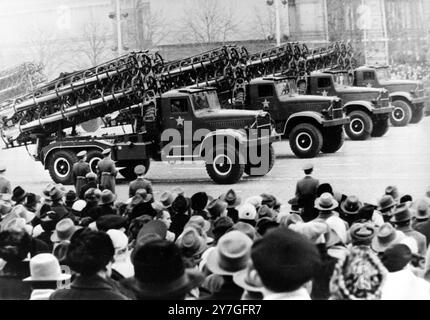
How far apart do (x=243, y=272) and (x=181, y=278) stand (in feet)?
0.86

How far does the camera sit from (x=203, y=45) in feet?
33.7

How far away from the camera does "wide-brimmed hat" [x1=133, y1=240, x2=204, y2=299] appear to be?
316 cm

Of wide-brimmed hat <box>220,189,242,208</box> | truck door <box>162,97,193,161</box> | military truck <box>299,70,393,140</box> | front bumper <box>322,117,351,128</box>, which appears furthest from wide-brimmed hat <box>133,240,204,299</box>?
military truck <box>299,70,393,140</box>

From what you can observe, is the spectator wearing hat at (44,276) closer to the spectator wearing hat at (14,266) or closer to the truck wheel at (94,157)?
the spectator wearing hat at (14,266)

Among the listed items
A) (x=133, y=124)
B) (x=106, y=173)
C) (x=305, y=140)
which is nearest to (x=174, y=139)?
(x=133, y=124)

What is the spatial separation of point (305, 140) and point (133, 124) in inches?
→ 95.1

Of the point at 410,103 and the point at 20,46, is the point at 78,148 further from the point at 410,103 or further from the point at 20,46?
the point at 410,103

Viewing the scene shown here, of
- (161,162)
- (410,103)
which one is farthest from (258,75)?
(161,162)

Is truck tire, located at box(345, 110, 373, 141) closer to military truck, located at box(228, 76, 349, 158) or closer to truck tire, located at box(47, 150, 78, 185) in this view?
military truck, located at box(228, 76, 349, 158)

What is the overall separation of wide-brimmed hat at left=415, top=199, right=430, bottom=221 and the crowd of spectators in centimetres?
1

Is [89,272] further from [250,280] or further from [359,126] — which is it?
[359,126]

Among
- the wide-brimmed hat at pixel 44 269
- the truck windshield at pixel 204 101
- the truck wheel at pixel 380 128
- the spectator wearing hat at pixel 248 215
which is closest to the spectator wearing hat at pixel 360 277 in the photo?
the wide-brimmed hat at pixel 44 269

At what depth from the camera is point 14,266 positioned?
164 inches

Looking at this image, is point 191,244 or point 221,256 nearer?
point 221,256
